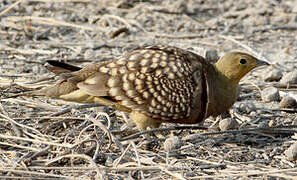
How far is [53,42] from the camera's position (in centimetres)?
744

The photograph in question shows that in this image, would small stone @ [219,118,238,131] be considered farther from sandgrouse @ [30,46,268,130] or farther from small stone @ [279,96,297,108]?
small stone @ [279,96,297,108]

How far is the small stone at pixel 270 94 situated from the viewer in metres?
5.75

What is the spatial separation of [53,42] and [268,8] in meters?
3.65

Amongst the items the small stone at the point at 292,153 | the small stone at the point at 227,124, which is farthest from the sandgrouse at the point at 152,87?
the small stone at the point at 292,153

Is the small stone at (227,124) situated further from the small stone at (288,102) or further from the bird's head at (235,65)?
the small stone at (288,102)

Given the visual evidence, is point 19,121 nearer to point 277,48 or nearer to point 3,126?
point 3,126

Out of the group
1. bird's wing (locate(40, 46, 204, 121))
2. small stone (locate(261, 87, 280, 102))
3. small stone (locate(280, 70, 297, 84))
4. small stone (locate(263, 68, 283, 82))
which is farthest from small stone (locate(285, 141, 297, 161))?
small stone (locate(263, 68, 283, 82))

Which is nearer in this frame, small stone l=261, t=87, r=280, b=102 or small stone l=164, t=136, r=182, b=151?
small stone l=164, t=136, r=182, b=151

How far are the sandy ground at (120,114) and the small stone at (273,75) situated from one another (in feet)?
0.07

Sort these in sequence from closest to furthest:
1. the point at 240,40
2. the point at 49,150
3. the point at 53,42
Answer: the point at 49,150
the point at 53,42
the point at 240,40

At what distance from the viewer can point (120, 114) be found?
5.25 metres

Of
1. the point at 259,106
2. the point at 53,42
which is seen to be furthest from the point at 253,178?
the point at 53,42

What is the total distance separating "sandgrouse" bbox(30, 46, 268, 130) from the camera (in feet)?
15.1

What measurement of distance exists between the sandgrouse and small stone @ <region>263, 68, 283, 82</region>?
5.41 ft
